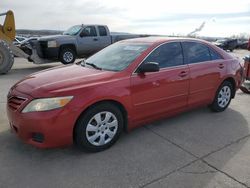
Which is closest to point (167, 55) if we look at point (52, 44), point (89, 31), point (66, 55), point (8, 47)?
point (8, 47)

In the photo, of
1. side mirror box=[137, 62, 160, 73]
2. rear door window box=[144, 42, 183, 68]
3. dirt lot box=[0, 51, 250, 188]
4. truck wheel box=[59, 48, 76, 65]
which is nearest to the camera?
dirt lot box=[0, 51, 250, 188]

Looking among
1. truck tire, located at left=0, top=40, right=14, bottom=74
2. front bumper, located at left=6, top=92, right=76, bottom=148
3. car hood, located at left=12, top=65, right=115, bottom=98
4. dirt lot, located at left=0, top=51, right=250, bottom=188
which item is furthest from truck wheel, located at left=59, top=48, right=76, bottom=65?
front bumper, located at left=6, top=92, right=76, bottom=148

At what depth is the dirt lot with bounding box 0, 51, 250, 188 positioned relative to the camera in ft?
10.0

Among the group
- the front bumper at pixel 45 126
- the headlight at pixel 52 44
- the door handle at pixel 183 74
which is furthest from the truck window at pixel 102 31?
the front bumper at pixel 45 126

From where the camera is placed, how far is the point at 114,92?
367 centimetres

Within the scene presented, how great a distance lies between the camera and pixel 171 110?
4523 mm

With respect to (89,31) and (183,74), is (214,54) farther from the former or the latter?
(89,31)

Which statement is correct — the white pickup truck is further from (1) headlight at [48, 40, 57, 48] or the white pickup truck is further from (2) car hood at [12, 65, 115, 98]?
(2) car hood at [12, 65, 115, 98]

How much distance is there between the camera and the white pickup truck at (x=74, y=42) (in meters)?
11.7

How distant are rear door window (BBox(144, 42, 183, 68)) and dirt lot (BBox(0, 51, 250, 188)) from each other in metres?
1.11

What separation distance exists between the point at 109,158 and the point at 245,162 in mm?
1777

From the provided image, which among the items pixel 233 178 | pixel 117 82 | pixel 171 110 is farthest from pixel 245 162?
pixel 117 82

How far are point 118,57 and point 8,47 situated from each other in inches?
305

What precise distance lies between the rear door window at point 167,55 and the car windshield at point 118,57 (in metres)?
0.19
